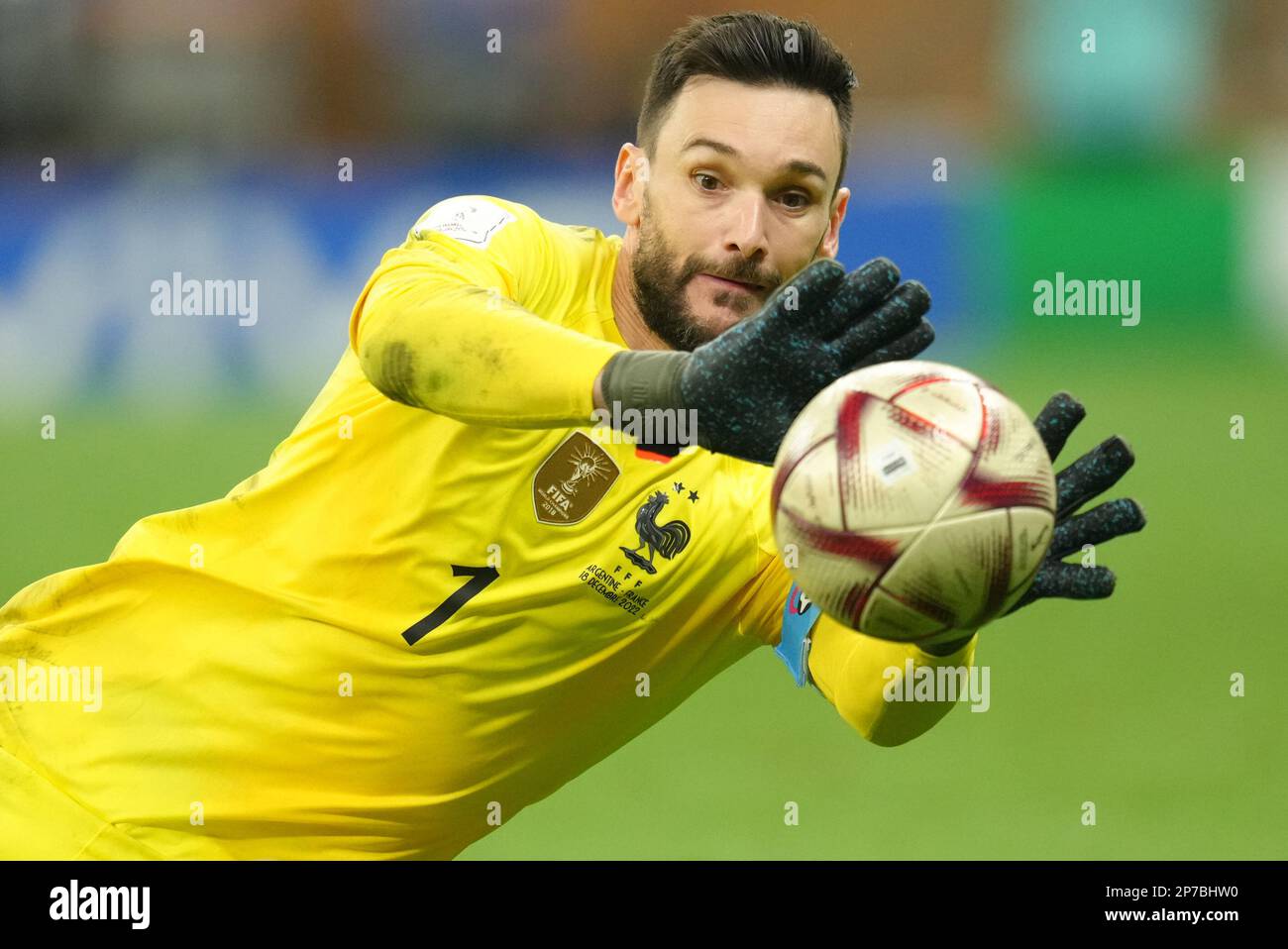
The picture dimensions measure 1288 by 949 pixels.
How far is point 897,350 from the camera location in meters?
3.32

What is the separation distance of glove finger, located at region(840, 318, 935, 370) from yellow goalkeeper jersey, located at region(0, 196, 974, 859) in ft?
2.96

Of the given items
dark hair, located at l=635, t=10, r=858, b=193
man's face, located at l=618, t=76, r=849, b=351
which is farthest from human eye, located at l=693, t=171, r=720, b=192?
dark hair, located at l=635, t=10, r=858, b=193

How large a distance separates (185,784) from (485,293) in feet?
4.75

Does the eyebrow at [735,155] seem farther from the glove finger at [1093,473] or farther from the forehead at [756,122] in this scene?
the glove finger at [1093,473]

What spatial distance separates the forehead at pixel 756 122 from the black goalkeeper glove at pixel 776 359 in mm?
997

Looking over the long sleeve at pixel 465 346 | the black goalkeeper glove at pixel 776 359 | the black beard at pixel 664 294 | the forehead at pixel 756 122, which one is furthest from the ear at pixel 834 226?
the black goalkeeper glove at pixel 776 359

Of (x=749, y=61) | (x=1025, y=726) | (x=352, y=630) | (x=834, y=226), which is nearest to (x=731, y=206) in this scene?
(x=749, y=61)

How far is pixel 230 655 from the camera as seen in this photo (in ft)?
13.5

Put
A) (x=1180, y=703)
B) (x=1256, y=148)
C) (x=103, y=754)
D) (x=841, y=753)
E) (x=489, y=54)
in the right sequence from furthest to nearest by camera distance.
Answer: (x=489, y=54)
(x=1256, y=148)
(x=1180, y=703)
(x=841, y=753)
(x=103, y=754)

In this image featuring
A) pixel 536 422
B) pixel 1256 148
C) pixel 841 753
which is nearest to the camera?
pixel 536 422

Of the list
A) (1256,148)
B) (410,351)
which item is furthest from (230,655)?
(1256,148)

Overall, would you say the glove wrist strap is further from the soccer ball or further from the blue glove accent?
the blue glove accent

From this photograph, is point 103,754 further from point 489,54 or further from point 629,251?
point 489,54

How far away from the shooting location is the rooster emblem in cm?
424
